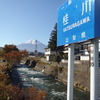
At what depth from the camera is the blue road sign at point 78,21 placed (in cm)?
368

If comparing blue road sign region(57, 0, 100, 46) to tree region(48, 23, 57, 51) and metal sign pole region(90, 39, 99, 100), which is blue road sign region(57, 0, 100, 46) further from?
tree region(48, 23, 57, 51)

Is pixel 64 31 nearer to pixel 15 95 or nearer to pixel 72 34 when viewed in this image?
pixel 72 34

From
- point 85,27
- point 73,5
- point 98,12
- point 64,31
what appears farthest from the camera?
point 64,31

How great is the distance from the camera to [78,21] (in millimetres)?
4430

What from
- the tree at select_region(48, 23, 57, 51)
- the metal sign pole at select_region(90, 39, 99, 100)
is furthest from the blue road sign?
the tree at select_region(48, 23, 57, 51)

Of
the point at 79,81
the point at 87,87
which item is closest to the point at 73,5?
the point at 87,87

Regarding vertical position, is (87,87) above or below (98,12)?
below

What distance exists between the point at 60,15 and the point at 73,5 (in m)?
0.98

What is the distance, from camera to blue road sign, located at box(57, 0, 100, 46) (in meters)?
3.68

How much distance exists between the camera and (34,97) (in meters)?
7.23

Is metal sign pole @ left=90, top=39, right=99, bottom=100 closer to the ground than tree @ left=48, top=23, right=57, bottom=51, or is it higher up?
closer to the ground

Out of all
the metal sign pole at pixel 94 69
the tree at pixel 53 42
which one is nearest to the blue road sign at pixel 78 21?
the metal sign pole at pixel 94 69

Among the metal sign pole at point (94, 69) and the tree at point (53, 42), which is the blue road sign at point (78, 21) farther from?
the tree at point (53, 42)

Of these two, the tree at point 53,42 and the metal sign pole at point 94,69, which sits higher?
the tree at point 53,42
